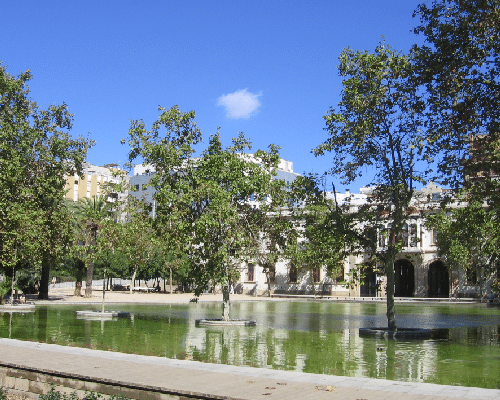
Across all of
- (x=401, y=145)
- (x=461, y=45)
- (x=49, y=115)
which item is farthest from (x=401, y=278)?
(x=461, y=45)

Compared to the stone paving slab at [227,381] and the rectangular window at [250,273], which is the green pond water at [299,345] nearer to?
the stone paving slab at [227,381]

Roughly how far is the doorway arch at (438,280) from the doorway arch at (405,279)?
94.9 inches

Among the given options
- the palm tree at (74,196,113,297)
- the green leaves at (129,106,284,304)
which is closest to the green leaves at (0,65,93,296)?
the palm tree at (74,196,113,297)

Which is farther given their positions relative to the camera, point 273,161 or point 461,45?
point 273,161

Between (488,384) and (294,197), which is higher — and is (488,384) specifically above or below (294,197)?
below

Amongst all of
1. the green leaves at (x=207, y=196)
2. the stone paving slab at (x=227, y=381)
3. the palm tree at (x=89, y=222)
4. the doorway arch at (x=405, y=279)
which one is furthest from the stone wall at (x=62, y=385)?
the doorway arch at (x=405, y=279)

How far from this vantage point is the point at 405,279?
71625 millimetres

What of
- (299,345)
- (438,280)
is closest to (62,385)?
(299,345)

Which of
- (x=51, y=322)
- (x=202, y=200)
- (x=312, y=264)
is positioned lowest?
(x=51, y=322)

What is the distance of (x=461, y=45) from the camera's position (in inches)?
573

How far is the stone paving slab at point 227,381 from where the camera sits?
9.30 meters

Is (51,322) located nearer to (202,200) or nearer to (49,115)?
(202,200)

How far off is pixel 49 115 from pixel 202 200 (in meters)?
19.2

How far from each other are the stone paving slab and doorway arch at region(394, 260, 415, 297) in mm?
61701
